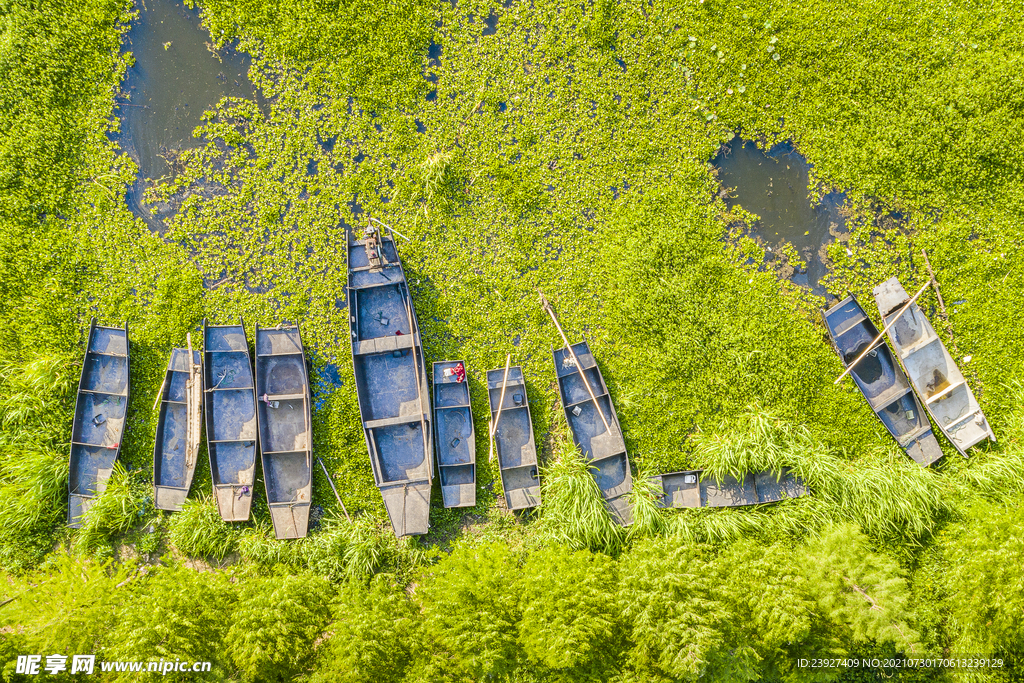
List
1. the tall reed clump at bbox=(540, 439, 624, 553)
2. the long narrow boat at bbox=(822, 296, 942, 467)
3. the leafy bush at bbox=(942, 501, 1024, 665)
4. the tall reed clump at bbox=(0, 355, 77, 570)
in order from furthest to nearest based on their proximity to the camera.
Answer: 1. the long narrow boat at bbox=(822, 296, 942, 467)
2. the tall reed clump at bbox=(0, 355, 77, 570)
3. the tall reed clump at bbox=(540, 439, 624, 553)
4. the leafy bush at bbox=(942, 501, 1024, 665)

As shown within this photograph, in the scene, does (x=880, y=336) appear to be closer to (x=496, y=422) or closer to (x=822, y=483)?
(x=822, y=483)

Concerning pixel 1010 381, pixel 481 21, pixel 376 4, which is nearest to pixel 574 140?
pixel 481 21

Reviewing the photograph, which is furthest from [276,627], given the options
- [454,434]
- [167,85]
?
[167,85]

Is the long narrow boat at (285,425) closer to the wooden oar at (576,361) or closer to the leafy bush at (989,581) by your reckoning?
the wooden oar at (576,361)

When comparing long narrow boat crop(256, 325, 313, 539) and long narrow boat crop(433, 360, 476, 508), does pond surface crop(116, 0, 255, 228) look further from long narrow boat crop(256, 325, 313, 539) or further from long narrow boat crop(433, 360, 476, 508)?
long narrow boat crop(433, 360, 476, 508)

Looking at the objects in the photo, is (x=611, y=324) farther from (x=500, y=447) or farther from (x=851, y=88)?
(x=851, y=88)

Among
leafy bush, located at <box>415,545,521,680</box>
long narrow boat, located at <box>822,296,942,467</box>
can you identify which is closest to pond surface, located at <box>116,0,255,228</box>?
leafy bush, located at <box>415,545,521,680</box>
